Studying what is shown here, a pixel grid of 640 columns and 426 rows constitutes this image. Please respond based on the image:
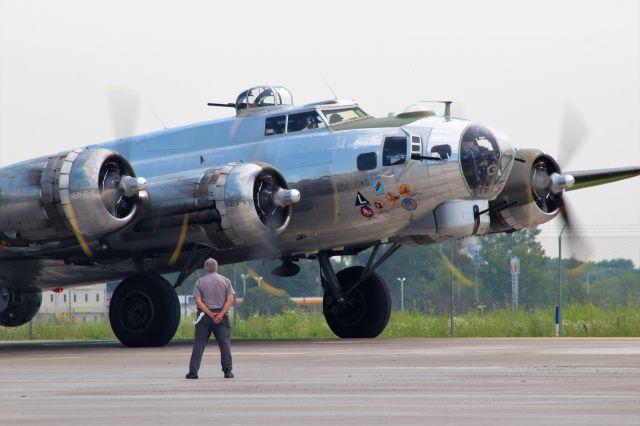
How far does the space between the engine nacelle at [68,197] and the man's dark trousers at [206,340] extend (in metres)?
8.36

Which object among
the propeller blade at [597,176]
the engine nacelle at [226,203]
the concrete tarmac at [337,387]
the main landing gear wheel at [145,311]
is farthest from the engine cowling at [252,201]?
the propeller blade at [597,176]

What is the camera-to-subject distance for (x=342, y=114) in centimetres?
2775

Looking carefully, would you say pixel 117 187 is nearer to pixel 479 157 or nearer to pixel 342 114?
pixel 342 114

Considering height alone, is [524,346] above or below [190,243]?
below

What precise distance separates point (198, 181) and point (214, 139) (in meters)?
2.47

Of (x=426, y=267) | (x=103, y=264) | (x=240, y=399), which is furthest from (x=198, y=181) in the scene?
(x=426, y=267)

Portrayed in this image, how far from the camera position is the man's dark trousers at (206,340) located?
1677 centimetres

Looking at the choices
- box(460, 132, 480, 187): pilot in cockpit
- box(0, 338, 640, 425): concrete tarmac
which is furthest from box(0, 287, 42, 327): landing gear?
box(460, 132, 480, 187): pilot in cockpit

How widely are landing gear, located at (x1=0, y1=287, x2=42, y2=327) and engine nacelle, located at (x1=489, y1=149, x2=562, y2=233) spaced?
12.1 m

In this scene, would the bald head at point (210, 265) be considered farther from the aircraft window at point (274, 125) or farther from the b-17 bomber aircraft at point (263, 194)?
the aircraft window at point (274, 125)

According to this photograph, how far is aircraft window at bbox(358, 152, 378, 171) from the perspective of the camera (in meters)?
26.1

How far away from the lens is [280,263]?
2961 centimetres

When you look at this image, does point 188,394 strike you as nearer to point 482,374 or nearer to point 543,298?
point 482,374

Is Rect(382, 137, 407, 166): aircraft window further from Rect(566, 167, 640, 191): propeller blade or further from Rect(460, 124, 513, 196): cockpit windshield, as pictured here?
Rect(566, 167, 640, 191): propeller blade
